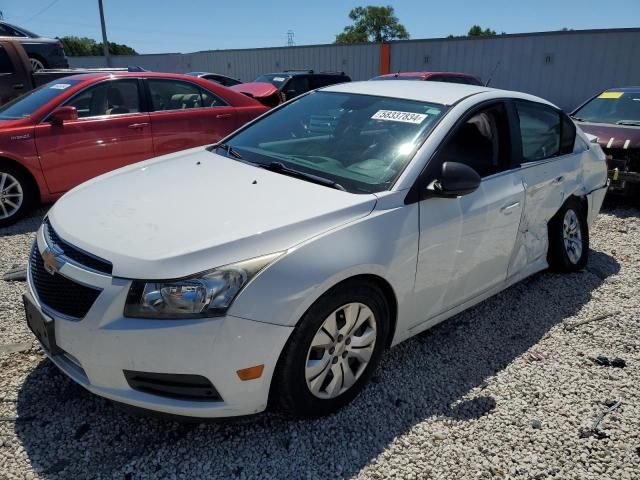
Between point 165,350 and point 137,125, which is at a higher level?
point 137,125

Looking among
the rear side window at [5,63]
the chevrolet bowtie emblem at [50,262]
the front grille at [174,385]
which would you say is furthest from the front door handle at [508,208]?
the rear side window at [5,63]

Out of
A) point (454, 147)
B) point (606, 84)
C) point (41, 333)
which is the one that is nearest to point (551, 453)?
point (454, 147)

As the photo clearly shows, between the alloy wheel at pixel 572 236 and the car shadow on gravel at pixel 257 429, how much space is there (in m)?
1.44

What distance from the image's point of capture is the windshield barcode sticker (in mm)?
3057

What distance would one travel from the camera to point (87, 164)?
5.59 meters

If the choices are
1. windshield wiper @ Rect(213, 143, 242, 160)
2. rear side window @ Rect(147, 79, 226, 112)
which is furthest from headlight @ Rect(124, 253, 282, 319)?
rear side window @ Rect(147, 79, 226, 112)

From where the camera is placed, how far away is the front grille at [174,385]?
6.97ft

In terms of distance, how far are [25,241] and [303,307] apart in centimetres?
389

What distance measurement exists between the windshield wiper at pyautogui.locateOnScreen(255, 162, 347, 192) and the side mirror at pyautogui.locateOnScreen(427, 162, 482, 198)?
502 millimetres

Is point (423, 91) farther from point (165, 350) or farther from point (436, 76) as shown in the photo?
point (436, 76)

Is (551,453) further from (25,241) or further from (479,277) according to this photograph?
(25,241)

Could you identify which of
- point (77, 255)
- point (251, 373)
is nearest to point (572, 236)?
point (251, 373)

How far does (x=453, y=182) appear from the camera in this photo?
8.86 ft

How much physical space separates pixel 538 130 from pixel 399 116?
1.38m
